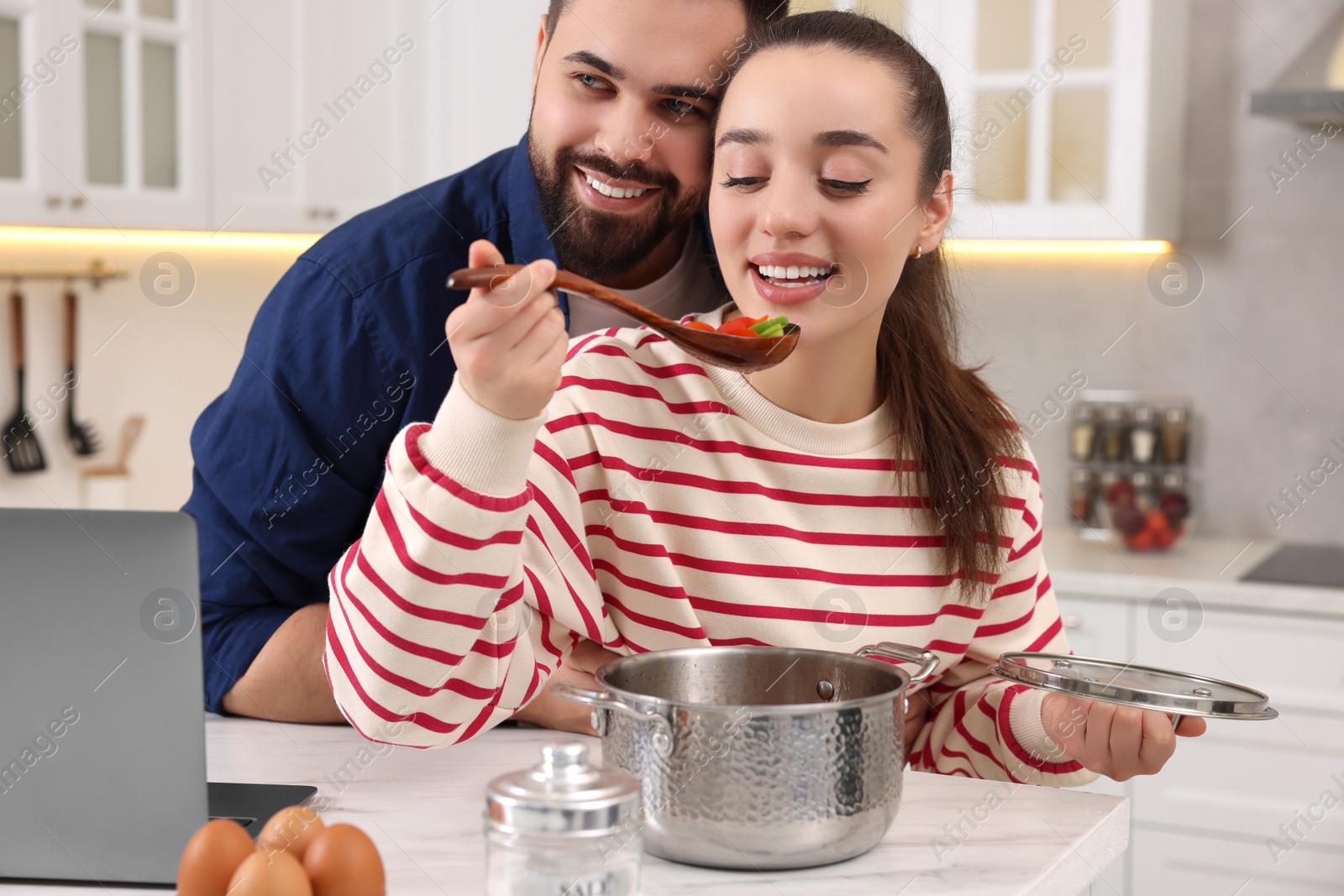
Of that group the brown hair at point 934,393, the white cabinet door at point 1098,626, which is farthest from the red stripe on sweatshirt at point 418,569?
the white cabinet door at point 1098,626

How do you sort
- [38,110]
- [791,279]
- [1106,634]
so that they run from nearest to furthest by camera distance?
[791,279]
[38,110]
[1106,634]

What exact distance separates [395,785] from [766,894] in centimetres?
33

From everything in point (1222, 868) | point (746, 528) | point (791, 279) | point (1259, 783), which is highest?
point (791, 279)

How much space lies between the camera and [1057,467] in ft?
9.70

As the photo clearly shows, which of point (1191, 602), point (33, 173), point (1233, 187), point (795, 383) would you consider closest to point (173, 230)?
point (33, 173)

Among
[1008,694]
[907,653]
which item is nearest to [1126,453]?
[1008,694]

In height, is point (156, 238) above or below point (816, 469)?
above

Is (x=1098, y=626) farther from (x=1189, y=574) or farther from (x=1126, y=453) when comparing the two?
(x=1126, y=453)

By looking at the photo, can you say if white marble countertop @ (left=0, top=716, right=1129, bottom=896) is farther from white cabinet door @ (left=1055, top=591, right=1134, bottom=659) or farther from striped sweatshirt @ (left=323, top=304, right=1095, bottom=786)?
white cabinet door @ (left=1055, top=591, right=1134, bottom=659)

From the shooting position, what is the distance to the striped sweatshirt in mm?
1061

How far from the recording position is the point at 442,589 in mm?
823

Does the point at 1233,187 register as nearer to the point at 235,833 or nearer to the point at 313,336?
the point at 313,336

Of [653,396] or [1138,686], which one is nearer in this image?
[1138,686]

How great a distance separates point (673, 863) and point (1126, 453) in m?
2.24
